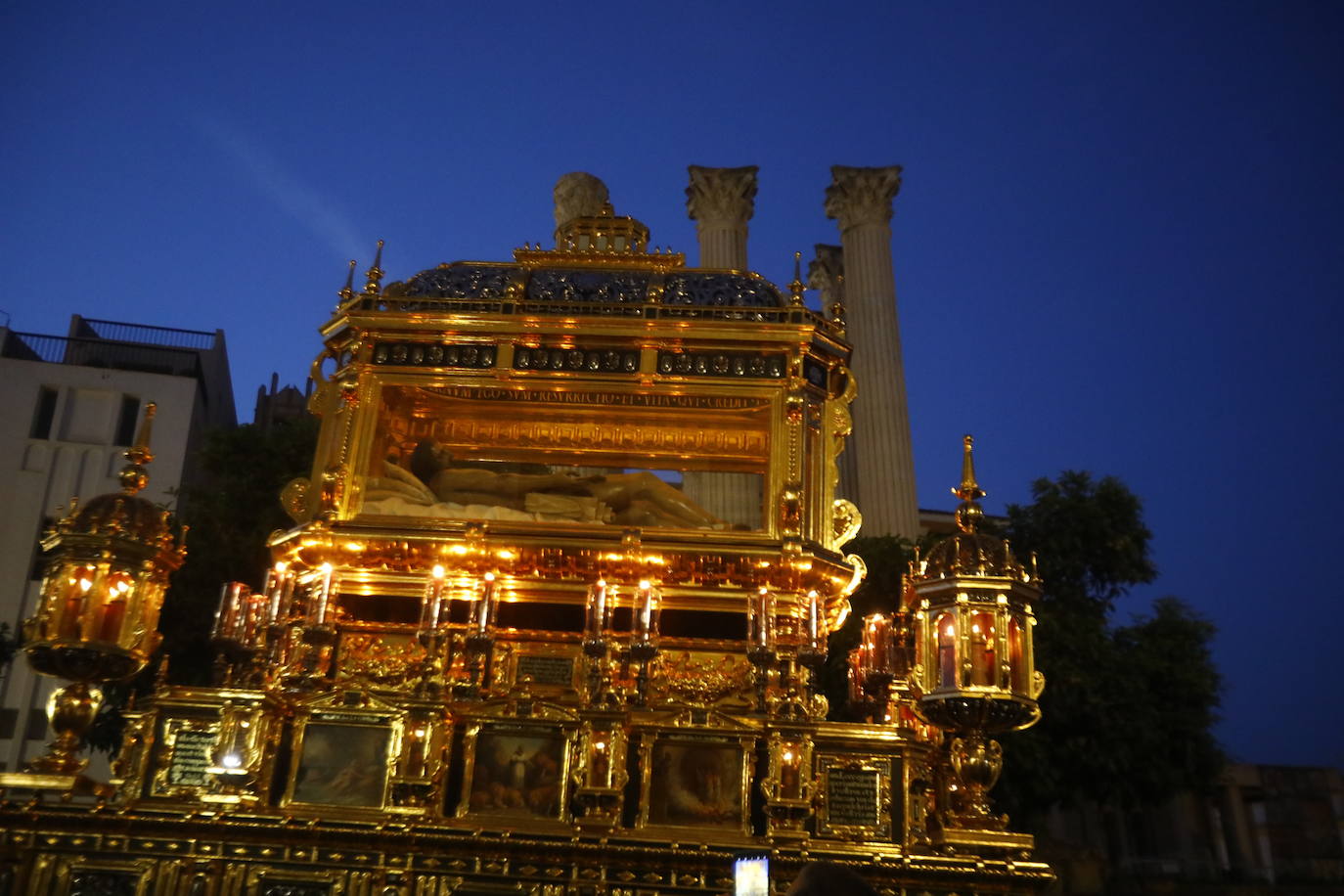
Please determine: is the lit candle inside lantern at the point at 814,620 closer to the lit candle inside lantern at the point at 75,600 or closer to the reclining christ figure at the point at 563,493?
the reclining christ figure at the point at 563,493

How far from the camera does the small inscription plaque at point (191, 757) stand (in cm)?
881

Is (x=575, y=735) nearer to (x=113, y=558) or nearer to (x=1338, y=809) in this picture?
(x=113, y=558)

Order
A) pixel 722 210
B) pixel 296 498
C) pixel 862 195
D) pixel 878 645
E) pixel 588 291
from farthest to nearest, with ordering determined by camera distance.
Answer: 1. pixel 862 195
2. pixel 722 210
3. pixel 588 291
4. pixel 296 498
5. pixel 878 645

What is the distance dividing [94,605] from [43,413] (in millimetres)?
28532

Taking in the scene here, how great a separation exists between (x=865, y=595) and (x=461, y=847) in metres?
16.5

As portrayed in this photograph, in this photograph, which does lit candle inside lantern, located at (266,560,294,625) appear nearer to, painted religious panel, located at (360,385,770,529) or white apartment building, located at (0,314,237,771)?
painted religious panel, located at (360,385,770,529)

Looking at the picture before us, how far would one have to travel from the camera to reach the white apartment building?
32406 millimetres

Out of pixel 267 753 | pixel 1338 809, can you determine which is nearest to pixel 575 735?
pixel 267 753

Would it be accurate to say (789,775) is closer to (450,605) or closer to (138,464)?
(450,605)

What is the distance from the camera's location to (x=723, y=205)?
33719 millimetres

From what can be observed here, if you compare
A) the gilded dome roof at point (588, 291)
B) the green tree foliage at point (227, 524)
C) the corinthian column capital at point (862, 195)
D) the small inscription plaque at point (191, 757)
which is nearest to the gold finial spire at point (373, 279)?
the gilded dome roof at point (588, 291)

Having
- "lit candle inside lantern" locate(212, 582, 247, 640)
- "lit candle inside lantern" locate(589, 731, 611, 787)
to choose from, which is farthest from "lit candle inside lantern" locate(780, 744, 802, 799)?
"lit candle inside lantern" locate(212, 582, 247, 640)

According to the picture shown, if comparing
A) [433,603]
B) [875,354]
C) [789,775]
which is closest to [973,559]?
[789,775]

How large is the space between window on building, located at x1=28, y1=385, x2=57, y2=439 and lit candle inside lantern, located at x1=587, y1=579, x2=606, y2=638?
99.2 feet
